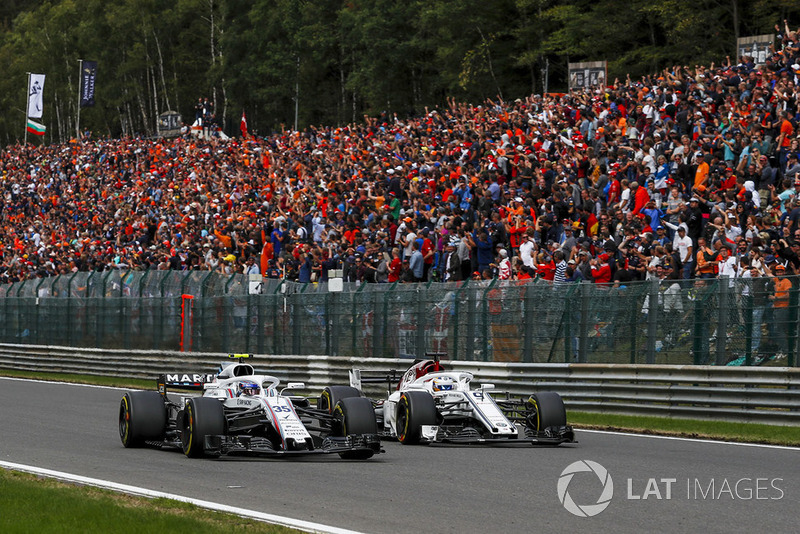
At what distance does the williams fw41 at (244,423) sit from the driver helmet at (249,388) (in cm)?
1

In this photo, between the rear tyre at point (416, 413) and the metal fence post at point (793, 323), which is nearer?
the rear tyre at point (416, 413)

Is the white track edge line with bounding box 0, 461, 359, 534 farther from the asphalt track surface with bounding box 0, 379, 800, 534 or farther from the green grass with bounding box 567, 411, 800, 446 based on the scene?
the green grass with bounding box 567, 411, 800, 446

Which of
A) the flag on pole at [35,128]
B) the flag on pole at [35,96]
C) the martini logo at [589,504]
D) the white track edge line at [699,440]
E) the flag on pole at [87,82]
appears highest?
the flag on pole at [87,82]

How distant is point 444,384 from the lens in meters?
14.9

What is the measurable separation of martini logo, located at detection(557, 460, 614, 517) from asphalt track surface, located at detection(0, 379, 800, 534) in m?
0.06

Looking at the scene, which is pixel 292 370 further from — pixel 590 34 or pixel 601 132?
pixel 590 34

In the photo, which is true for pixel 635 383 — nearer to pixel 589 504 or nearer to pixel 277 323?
pixel 589 504

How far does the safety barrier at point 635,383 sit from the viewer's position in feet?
52.7

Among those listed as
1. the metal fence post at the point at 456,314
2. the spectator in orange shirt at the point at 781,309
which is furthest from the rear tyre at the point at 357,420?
the metal fence post at the point at 456,314

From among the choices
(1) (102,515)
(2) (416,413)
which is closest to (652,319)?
(2) (416,413)

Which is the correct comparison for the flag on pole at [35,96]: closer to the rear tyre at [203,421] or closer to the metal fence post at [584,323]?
the metal fence post at [584,323]

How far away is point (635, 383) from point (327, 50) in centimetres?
4992

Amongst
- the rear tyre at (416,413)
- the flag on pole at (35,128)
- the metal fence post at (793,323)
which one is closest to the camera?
the rear tyre at (416,413)

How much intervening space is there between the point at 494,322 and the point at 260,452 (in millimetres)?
8319
